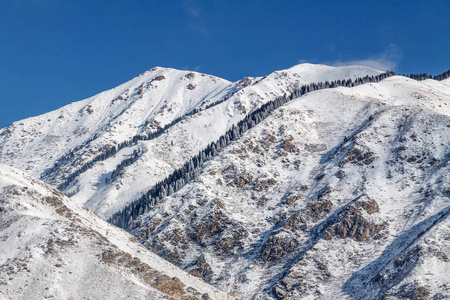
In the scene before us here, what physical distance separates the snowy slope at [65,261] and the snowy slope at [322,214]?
1629cm

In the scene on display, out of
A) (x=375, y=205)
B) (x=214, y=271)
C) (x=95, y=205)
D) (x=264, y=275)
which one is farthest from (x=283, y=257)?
(x=95, y=205)

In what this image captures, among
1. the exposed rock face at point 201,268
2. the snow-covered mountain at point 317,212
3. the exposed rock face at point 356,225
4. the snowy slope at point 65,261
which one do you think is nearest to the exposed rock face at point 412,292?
the snow-covered mountain at point 317,212

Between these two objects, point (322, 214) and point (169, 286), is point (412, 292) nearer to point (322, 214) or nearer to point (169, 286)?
point (322, 214)

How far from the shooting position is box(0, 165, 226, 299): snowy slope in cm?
7325

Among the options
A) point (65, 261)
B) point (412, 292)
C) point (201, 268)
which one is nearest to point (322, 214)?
point (201, 268)

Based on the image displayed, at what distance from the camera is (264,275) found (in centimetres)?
10738

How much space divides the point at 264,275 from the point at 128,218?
58.8 meters

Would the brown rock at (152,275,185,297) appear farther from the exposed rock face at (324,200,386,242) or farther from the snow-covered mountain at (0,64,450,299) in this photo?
the exposed rock face at (324,200,386,242)

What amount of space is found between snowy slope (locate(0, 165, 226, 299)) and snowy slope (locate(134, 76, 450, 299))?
53.5ft

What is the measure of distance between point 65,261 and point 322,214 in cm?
6305

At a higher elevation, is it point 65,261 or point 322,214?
point 322,214

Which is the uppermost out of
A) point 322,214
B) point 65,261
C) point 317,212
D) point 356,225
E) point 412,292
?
point 317,212

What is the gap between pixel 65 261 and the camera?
78.6 m

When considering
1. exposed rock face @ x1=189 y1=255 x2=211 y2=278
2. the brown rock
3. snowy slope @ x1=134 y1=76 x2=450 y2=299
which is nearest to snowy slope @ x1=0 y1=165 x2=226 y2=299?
the brown rock
